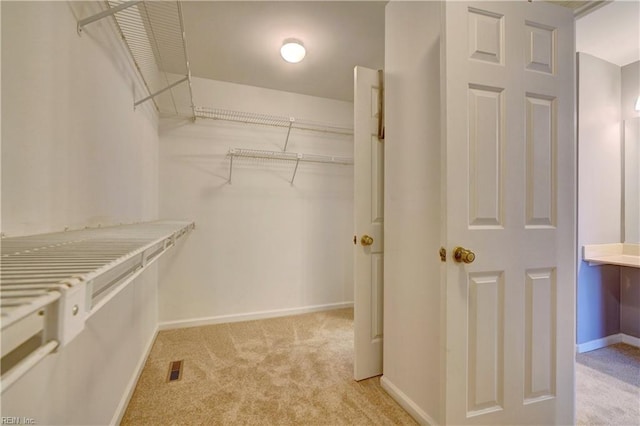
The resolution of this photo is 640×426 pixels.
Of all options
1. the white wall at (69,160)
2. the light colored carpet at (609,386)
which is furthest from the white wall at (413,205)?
the white wall at (69,160)

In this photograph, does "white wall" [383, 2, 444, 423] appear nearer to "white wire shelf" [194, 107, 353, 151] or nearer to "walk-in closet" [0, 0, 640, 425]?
"walk-in closet" [0, 0, 640, 425]

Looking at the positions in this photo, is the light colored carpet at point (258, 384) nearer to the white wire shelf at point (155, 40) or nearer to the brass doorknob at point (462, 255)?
the brass doorknob at point (462, 255)

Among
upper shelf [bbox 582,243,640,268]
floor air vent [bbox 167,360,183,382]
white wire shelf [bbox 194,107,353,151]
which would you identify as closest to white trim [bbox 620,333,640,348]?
upper shelf [bbox 582,243,640,268]

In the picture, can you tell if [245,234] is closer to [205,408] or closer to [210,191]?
[210,191]

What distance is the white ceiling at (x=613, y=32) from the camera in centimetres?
186

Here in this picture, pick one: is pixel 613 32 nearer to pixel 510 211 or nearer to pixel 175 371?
pixel 510 211

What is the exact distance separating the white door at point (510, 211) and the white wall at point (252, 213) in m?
2.13

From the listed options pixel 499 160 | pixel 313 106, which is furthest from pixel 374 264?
pixel 313 106

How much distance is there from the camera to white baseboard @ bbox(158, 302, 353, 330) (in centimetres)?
272

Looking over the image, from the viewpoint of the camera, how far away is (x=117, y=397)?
148 centimetres

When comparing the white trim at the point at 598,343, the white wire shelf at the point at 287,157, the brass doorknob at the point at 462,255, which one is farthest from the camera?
the white wire shelf at the point at 287,157

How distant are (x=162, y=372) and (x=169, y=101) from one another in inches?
93.9

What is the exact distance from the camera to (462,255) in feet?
4.00

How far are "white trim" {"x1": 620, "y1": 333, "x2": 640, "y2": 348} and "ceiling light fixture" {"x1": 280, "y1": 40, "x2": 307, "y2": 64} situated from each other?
12.2 ft
